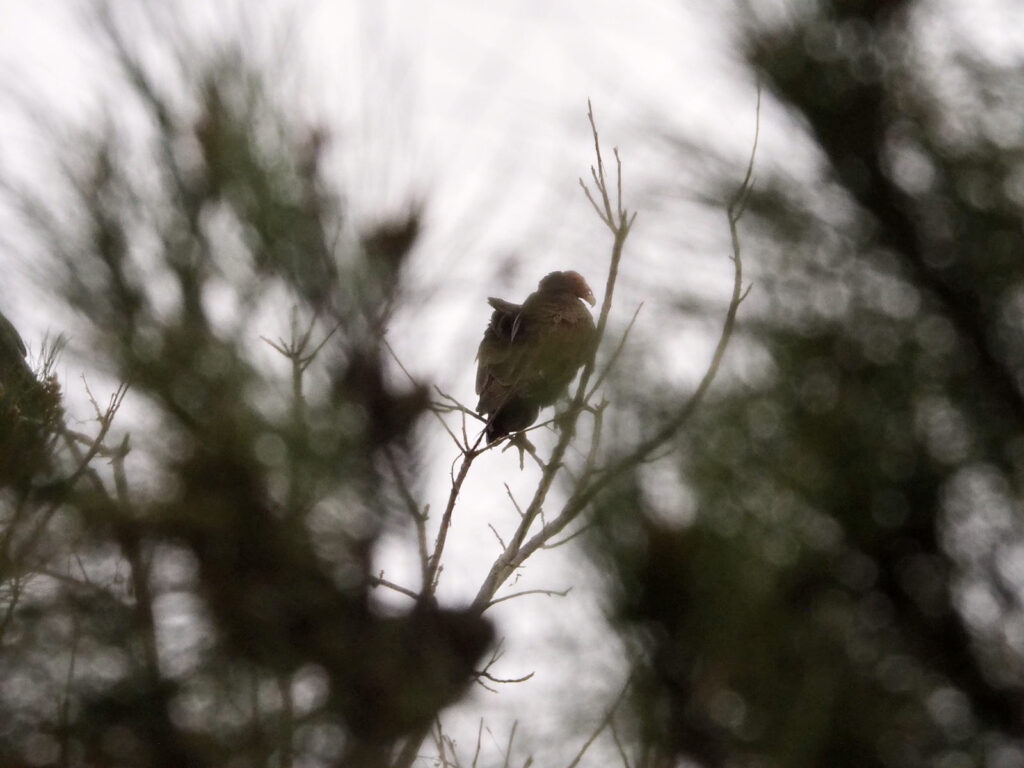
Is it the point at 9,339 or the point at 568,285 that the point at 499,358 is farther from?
the point at 9,339

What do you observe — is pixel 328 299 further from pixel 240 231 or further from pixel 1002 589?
pixel 1002 589

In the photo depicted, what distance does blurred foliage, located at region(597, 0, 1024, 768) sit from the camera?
1091 millimetres

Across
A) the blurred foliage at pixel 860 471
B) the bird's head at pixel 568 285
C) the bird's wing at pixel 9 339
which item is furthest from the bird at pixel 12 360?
the bird's head at pixel 568 285

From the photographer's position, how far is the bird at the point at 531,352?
9.46 feet

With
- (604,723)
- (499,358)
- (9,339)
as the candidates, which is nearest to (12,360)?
(9,339)

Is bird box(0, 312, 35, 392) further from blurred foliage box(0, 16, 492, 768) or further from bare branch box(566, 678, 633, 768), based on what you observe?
bare branch box(566, 678, 633, 768)

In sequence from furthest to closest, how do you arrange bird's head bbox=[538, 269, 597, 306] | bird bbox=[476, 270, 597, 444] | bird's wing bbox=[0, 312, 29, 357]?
1. bird's head bbox=[538, 269, 597, 306]
2. bird bbox=[476, 270, 597, 444]
3. bird's wing bbox=[0, 312, 29, 357]

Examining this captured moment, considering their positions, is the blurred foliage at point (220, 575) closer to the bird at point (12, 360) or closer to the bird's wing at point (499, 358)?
the bird at point (12, 360)

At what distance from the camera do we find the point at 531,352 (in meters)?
3.01

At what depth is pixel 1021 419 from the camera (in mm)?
1976

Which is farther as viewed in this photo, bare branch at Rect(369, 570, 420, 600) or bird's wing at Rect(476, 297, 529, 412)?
bird's wing at Rect(476, 297, 529, 412)

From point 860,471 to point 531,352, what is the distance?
1280 mm

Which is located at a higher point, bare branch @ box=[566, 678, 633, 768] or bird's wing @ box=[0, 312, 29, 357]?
bird's wing @ box=[0, 312, 29, 357]

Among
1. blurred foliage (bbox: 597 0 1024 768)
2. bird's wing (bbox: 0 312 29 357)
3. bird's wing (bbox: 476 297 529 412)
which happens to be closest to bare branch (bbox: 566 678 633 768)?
blurred foliage (bbox: 597 0 1024 768)
